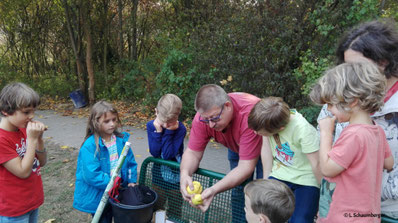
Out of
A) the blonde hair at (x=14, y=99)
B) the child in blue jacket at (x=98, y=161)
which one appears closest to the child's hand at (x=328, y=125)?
the child in blue jacket at (x=98, y=161)

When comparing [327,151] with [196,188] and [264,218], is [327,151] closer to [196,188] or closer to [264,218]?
[264,218]

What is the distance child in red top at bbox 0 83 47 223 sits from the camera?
2.35 metres

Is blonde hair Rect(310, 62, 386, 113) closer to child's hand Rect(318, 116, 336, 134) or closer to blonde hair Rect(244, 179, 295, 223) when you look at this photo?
child's hand Rect(318, 116, 336, 134)

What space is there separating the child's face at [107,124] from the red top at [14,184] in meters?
0.64

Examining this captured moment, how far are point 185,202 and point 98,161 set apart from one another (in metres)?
0.88

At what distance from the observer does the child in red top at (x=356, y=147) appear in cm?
160

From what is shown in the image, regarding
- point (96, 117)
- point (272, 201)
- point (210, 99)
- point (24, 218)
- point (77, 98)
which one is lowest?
point (77, 98)

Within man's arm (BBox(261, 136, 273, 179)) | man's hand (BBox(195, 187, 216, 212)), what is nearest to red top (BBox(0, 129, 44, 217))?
man's hand (BBox(195, 187, 216, 212))

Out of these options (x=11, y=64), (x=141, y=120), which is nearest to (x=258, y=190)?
(x=141, y=120)

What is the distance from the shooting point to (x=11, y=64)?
14.8 meters

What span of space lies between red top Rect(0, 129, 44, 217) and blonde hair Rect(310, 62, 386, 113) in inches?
90.8

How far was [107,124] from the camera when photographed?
9.45ft

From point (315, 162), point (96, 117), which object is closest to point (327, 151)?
point (315, 162)

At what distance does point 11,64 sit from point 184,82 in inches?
446
